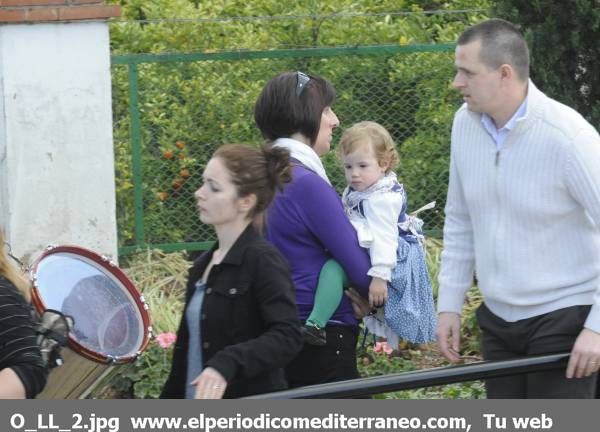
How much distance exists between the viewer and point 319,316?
4672 mm

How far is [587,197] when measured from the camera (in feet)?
13.2

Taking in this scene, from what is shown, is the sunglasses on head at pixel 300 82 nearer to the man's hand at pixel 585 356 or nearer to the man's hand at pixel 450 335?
the man's hand at pixel 450 335

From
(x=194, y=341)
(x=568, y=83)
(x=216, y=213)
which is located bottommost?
(x=194, y=341)

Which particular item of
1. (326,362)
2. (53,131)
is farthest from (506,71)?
(53,131)

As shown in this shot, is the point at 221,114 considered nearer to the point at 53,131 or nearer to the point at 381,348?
the point at 53,131

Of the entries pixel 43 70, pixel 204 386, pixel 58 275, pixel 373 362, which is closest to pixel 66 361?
pixel 58 275

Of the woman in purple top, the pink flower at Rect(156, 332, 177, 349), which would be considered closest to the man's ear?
the woman in purple top

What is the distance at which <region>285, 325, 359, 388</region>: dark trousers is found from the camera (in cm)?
475

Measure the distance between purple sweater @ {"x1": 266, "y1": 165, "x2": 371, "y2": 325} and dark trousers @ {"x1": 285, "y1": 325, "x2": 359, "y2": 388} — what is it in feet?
0.27

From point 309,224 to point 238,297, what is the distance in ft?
2.59

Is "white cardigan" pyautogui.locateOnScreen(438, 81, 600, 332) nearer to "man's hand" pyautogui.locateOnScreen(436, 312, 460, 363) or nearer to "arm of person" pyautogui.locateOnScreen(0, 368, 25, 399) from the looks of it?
"man's hand" pyautogui.locateOnScreen(436, 312, 460, 363)

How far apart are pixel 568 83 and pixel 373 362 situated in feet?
6.20

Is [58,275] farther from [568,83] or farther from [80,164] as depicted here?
[568,83]

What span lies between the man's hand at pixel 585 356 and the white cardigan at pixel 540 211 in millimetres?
47
